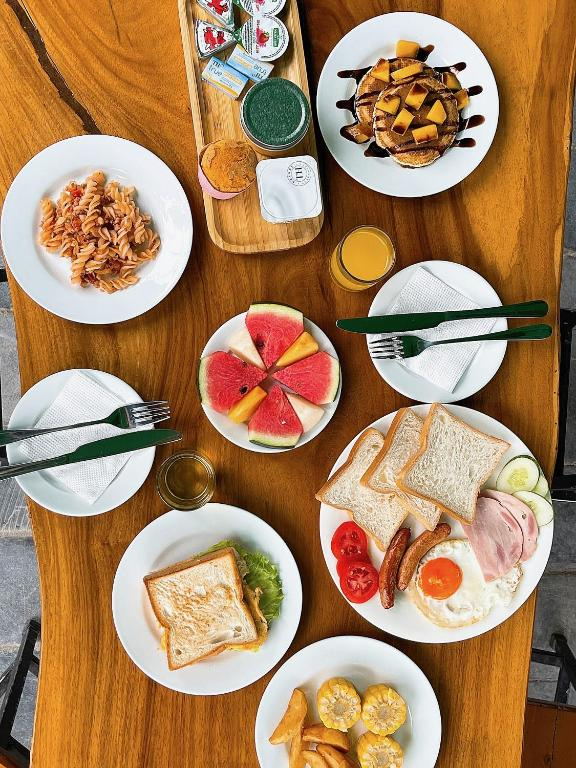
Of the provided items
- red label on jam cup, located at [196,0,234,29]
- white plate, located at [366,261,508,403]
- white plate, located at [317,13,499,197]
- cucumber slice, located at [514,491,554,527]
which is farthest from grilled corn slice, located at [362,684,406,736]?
red label on jam cup, located at [196,0,234,29]

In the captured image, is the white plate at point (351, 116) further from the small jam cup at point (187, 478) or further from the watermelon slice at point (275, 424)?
the small jam cup at point (187, 478)

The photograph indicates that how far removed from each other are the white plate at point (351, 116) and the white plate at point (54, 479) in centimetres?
84

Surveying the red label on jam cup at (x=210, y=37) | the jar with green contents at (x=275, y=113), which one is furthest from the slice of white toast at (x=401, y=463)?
the red label on jam cup at (x=210, y=37)

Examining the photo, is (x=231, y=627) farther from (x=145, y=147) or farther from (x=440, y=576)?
(x=145, y=147)

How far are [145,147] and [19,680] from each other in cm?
180

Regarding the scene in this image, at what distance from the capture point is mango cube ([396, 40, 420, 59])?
1.75 m

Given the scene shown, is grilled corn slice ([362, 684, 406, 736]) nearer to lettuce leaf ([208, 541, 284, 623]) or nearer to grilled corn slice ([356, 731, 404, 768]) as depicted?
grilled corn slice ([356, 731, 404, 768])

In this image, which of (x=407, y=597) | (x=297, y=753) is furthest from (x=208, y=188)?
(x=297, y=753)

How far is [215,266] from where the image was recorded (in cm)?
180

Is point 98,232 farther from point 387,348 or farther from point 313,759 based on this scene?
point 313,759

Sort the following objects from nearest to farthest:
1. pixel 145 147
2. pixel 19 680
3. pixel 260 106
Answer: pixel 260 106, pixel 145 147, pixel 19 680

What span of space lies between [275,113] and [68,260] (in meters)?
0.65

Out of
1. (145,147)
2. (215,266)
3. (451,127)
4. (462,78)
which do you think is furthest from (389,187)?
(145,147)

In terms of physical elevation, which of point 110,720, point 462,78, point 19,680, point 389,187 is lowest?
point 19,680
